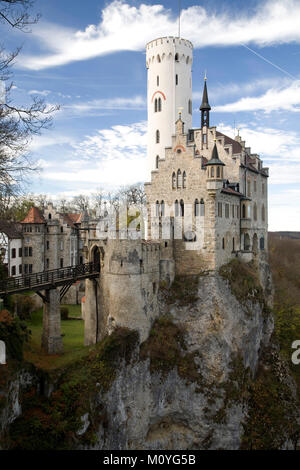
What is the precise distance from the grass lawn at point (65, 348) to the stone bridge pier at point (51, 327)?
20.0 inches

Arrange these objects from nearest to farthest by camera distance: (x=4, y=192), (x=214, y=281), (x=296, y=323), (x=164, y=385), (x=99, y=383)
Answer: (x=4, y=192) → (x=99, y=383) → (x=164, y=385) → (x=214, y=281) → (x=296, y=323)

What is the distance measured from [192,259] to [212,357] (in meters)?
7.41

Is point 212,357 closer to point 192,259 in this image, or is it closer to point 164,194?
point 192,259

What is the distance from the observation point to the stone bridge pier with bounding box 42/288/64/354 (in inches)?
983

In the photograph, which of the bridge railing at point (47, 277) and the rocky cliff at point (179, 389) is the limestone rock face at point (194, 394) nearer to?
the rocky cliff at point (179, 389)

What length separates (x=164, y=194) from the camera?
32094 millimetres

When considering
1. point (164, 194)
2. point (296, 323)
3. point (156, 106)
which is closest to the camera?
point (164, 194)

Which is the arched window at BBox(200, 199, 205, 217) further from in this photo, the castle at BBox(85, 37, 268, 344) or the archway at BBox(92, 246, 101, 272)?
the archway at BBox(92, 246, 101, 272)

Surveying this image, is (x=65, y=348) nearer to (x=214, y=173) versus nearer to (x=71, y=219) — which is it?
(x=214, y=173)

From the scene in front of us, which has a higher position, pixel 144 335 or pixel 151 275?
pixel 151 275

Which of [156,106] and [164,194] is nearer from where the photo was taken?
[164,194]

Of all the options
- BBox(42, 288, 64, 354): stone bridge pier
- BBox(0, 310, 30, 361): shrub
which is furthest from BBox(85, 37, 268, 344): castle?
BBox(0, 310, 30, 361): shrub

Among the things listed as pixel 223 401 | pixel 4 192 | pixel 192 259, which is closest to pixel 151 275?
pixel 192 259

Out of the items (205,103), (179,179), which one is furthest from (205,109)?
(179,179)
